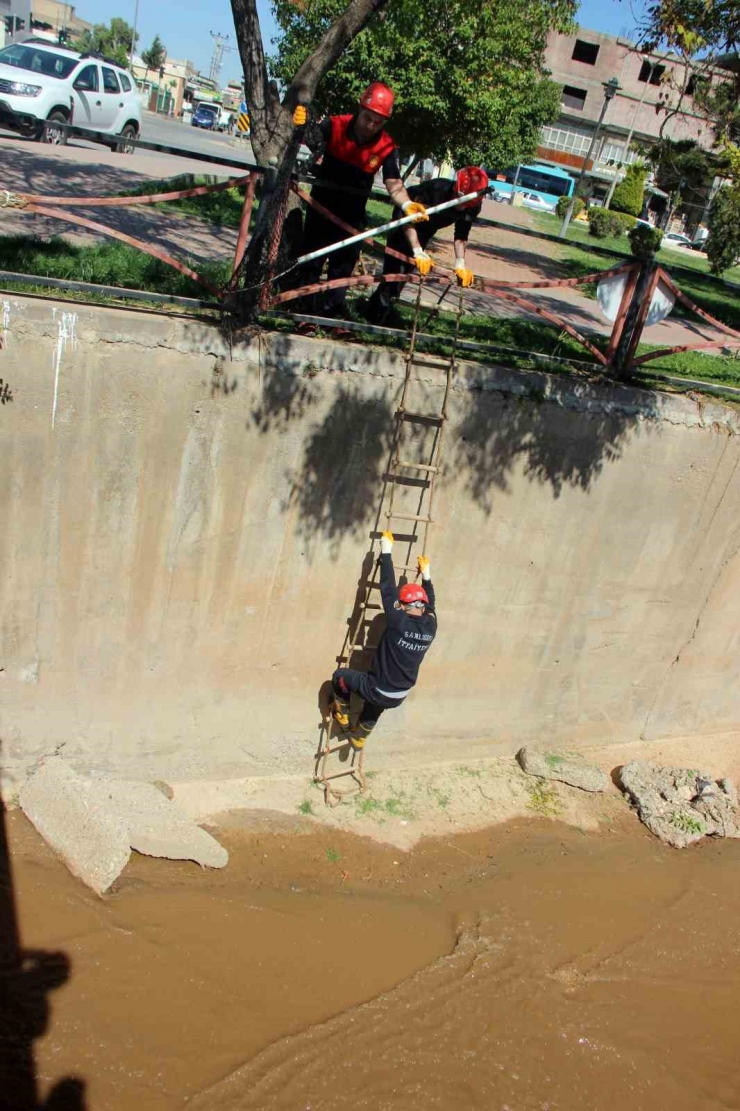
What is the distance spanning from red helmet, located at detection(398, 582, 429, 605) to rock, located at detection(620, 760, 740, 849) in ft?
10.7

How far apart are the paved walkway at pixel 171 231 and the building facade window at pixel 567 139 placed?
154ft

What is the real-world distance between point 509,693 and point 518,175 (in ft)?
132

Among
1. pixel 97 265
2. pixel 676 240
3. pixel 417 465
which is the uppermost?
pixel 676 240

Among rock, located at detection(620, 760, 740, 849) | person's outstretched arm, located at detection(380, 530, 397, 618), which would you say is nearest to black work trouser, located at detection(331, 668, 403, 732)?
person's outstretched arm, located at detection(380, 530, 397, 618)

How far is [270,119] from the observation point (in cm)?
643

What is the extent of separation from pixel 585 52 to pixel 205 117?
27.0m

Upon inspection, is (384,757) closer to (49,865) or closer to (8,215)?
(49,865)

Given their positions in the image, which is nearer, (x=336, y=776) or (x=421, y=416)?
(x=421, y=416)

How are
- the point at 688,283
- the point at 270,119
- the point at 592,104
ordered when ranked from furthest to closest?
the point at 592,104, the point at 688,283, the point at 270,119

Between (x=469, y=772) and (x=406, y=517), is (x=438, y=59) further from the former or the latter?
(x=469, y=772)

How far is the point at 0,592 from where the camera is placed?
5520mm

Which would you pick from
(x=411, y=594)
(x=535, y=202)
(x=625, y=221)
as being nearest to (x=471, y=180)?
(x=411, y=594)

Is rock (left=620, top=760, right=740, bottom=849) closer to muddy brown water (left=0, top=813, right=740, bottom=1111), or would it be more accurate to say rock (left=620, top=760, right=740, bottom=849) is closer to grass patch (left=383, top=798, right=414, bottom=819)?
muddy brown water (left=0, top=813, right=740, bottom=1111)

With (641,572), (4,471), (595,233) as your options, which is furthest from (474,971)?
(595,233)
